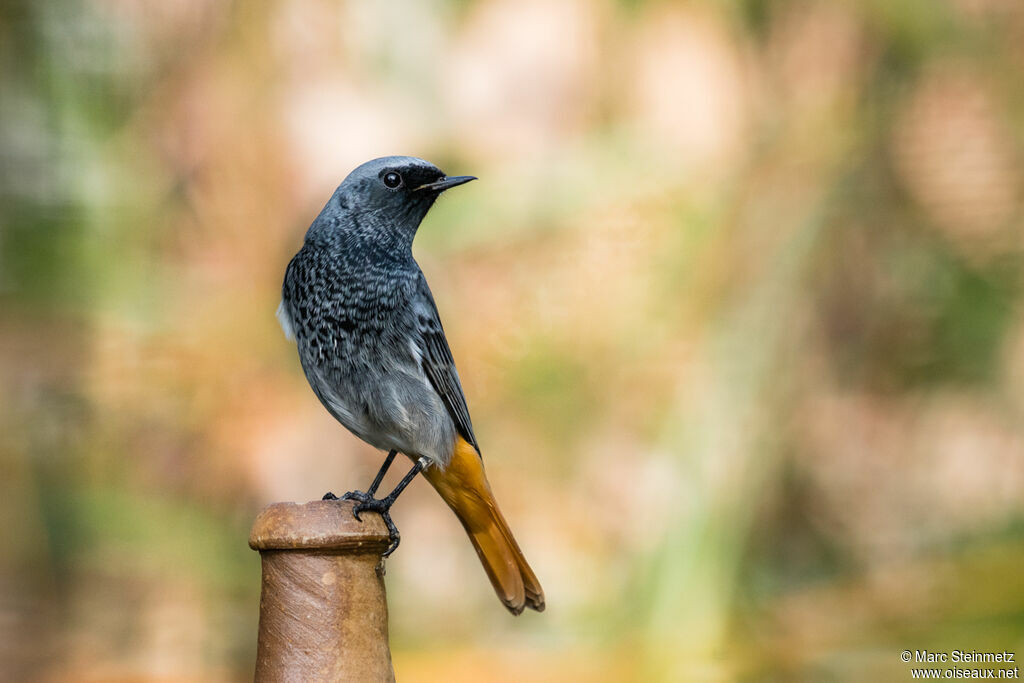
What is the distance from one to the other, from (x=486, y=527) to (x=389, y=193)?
741 mm

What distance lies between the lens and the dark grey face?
2072mm

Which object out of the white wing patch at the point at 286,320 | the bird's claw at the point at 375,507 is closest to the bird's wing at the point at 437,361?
the white wing patch at the point at 286,320

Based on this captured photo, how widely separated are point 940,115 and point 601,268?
1.55m

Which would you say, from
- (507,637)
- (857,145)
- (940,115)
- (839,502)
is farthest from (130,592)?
(940,115)

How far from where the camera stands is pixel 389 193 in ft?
6.84

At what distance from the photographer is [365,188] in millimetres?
2074

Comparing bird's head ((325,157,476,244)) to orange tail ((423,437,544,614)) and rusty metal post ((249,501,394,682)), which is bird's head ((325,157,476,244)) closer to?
orange tail ((423,437,544,614))

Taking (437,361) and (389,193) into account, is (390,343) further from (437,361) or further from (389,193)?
(389,193)

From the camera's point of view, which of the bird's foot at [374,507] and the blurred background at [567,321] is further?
the blurred background at [567,321]

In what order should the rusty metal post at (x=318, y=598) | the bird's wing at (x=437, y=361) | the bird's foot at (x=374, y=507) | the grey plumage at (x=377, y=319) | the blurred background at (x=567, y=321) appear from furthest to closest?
1. the blurred background at (x=567, y=321)
2. the bird's wing at (x=437, y=361)
3. the grey plumage at (x=377, y=319)
4. the bird's foot at (x=374, y=507)
5. the rusty metal post at (x=318, y=598)

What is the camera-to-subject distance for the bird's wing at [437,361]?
203 cm

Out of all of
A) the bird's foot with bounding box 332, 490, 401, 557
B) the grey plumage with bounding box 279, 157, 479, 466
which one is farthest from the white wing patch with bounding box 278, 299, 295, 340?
the bird's foot with bounding box 332, 490, 401, 557

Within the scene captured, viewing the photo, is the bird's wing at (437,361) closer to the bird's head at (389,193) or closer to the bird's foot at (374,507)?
the bird's head at (389,193)

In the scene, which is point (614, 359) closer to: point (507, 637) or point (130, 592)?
point (507, 637)
